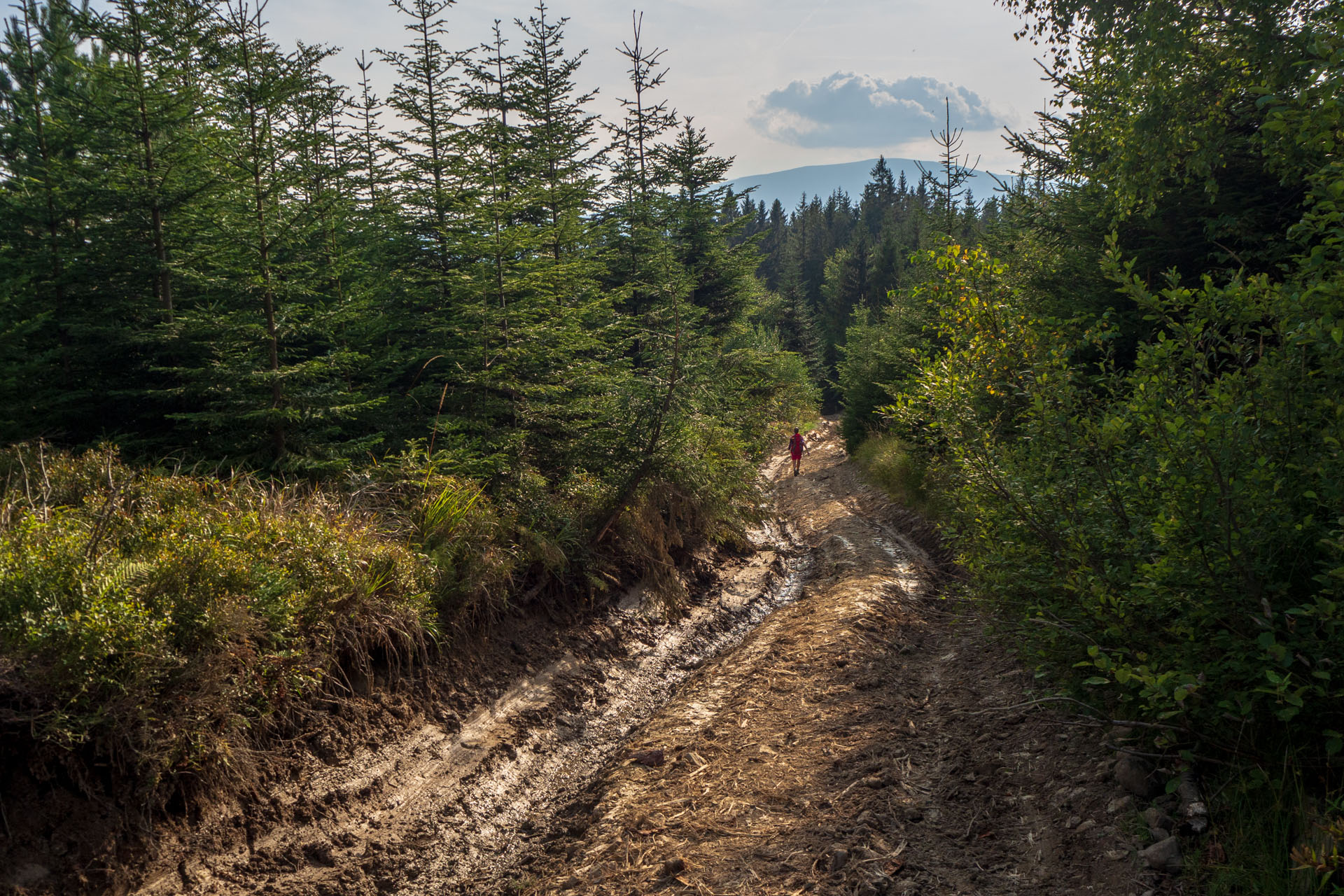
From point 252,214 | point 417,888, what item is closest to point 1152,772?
point 417,888

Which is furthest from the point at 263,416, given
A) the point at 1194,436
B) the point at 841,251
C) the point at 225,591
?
the point at 841,251

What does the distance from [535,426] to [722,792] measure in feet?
20.7

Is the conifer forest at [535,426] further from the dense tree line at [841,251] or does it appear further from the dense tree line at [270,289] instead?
the dense tree line at [841,251]

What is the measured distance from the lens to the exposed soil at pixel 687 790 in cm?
406

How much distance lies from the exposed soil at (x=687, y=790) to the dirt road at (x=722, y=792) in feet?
0.06

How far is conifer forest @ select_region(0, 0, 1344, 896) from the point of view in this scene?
340cm

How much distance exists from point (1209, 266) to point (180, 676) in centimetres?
1124

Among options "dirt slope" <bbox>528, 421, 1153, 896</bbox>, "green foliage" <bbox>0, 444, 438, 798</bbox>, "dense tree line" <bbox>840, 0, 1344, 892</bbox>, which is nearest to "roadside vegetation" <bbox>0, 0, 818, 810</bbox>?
"green foliage" <bbox>0, 444, 438, 798</bbox>

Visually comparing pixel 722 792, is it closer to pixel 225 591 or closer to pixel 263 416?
pixel 225 591

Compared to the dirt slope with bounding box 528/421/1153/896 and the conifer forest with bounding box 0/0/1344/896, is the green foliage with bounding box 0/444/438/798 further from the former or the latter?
the dirt slope with bounding box 528/421/1153/896

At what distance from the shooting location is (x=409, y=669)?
630 centimetres

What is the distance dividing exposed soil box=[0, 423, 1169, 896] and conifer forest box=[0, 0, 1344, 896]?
187mm

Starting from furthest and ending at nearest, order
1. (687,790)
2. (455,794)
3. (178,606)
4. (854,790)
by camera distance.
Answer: (455,794) → (687,790) → (854,790) → (178,606)

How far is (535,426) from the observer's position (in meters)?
10.2
